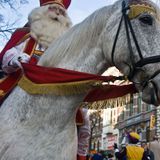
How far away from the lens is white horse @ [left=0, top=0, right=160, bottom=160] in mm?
3209

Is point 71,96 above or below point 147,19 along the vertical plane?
below

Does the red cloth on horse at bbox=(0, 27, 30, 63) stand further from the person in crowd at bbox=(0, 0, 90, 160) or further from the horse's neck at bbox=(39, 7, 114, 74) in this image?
the horse's neck at bbox=(39, 7, 114, 74)

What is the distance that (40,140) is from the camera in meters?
3.34

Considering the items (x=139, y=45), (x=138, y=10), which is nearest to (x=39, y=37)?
(x=138, y=10)

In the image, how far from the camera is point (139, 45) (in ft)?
10.4

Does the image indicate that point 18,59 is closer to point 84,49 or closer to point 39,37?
point 39,37

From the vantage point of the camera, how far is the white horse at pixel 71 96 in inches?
126

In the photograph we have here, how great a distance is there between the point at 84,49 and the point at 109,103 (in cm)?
67

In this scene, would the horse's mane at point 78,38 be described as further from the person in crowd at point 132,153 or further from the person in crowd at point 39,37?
the person in crowd at point 132,153

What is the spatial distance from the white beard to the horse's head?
0.93 m

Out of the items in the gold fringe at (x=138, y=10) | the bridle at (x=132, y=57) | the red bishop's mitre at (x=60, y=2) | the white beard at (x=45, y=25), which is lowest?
the bridle at (x=132, y=57)

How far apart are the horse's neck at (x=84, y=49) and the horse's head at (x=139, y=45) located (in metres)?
0.13

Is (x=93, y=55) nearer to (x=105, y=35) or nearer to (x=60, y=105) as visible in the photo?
(x=105, y=35)

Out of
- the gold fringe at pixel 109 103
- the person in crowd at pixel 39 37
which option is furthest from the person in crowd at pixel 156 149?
the gold fringe at pixel 109 103
